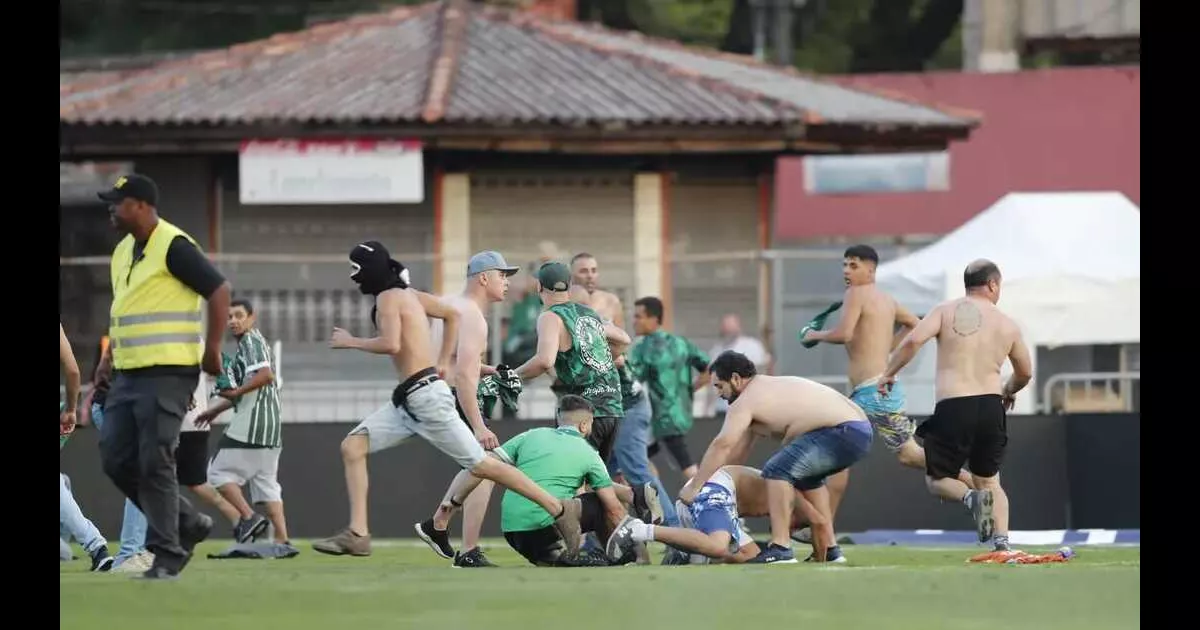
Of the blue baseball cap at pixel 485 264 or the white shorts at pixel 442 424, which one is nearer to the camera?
the white shorts at pixel 442 424

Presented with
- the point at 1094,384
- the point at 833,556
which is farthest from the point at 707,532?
the point at 1094,384

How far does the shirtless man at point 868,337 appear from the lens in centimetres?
1634

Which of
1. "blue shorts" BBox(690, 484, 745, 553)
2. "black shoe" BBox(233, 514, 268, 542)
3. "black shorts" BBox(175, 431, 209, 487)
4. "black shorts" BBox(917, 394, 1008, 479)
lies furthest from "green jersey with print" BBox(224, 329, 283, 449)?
"black shorts" BBox(917, 394, 1008, 479)

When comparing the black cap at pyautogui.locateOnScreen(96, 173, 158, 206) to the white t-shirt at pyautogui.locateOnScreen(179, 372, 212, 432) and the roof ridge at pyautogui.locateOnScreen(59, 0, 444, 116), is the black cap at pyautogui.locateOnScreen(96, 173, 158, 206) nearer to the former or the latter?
the white t-shirt at pyautogui.locateOnScreen(179, 372, 212, 432)

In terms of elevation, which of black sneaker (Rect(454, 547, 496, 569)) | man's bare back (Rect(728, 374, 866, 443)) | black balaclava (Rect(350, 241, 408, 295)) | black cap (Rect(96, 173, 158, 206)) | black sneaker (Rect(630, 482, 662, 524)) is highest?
black cap (Rect(96, 173, 158, 206))

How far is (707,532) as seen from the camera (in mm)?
14125

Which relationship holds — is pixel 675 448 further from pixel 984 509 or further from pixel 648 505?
pixel 984 509

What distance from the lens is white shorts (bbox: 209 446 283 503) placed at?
17.1 m

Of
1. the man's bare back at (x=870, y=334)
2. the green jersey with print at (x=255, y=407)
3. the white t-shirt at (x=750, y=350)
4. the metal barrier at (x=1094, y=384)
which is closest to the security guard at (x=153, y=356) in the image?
the green jersey with print at (x=255, y=407)

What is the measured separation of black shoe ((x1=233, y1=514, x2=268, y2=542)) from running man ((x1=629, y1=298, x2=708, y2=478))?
318 centimetres

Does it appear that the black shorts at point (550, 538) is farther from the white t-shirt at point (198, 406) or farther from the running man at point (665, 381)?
the running man at point (665, 381)

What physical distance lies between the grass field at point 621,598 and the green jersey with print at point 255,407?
3038 millimetres
